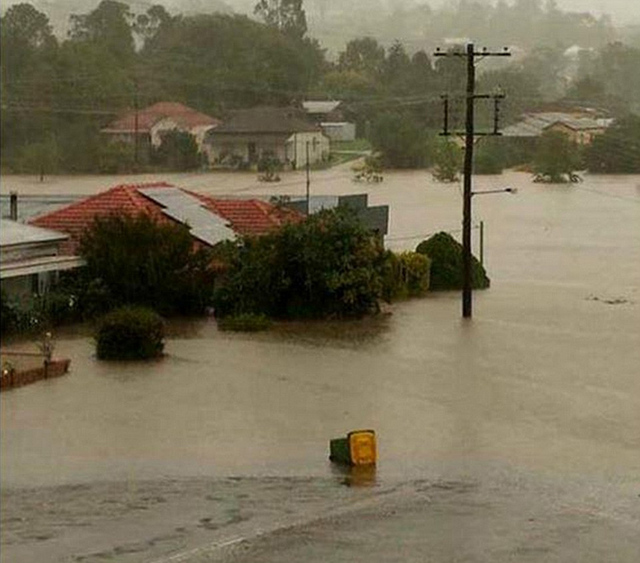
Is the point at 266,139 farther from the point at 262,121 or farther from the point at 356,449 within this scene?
the point at 356,449

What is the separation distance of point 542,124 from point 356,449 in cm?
376

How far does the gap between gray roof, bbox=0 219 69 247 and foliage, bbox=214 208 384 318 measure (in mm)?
698

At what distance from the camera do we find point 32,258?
5117mm

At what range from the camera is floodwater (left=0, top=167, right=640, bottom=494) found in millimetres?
3730

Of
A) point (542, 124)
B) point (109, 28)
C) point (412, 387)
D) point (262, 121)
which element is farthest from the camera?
point (542, 124)

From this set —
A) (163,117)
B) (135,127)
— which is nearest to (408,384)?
(135,127)

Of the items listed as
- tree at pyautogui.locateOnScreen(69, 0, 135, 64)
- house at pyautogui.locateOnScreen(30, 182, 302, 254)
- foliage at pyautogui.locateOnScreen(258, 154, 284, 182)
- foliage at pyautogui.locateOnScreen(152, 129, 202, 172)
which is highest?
tree at pyautogui.locateOnScreen(69, 0, 135, 64)

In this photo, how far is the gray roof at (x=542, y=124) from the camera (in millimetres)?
7145

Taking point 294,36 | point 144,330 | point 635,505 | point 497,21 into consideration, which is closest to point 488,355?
point 144,330

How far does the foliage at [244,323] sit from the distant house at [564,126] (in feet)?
5.67

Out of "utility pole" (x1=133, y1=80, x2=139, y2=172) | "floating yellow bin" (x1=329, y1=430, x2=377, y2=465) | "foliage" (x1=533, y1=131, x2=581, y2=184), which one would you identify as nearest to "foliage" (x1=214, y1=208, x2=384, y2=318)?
"utility pole" (x1=133, y1=80, x2=139, y2=172)

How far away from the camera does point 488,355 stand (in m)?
5.36

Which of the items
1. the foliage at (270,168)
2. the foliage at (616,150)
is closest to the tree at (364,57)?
the foliage at (270,168)

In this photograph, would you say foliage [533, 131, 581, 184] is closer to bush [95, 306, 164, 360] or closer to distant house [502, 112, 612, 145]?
distant house [502, 112, 612, 145]
